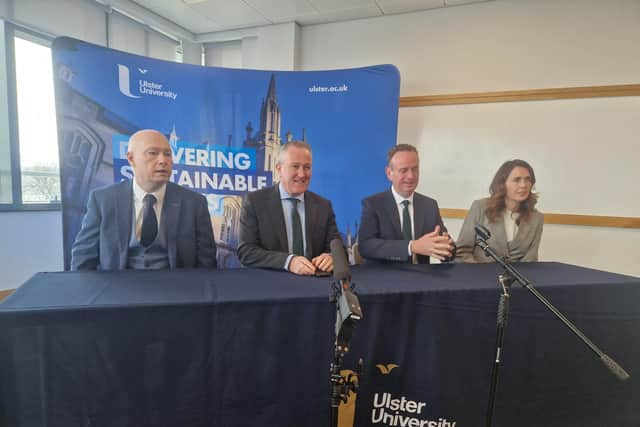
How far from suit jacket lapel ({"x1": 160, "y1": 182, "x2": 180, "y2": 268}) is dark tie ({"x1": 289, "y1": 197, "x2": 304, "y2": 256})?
0.62 meters

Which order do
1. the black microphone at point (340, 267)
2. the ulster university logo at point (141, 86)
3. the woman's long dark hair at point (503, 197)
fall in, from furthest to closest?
the ulster university logo at point (141, 86) < the woman's long dark hair at point (503, 197) < the black microphone at point (340, 267)

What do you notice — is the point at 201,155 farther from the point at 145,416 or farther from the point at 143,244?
the point at 145,416

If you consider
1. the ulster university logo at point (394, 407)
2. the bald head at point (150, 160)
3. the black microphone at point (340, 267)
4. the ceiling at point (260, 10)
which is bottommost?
the ulster university logo at point (394, 407)

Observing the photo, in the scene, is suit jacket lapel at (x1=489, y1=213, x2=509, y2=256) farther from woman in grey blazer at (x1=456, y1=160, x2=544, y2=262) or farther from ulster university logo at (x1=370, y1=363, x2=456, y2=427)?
ulster university logo at (x1=370, y1=363, x2=456, y2=427)

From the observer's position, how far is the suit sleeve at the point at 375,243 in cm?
157

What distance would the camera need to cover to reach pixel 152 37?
3.96 metres

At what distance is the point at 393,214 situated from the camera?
5.70ft

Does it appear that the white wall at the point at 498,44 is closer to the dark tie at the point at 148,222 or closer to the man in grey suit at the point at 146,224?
the man in grey suit at the point at 146,224

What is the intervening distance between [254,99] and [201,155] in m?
0.70

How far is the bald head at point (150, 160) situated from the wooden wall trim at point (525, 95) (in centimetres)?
278

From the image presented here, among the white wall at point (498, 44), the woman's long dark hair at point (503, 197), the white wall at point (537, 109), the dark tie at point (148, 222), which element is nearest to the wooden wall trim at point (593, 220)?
the white wall at point (537, 109)

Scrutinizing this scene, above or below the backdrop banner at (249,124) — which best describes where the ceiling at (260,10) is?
above

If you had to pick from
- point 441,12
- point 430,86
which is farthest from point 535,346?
point 441,12

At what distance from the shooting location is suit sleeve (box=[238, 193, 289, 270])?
4.59 ft
